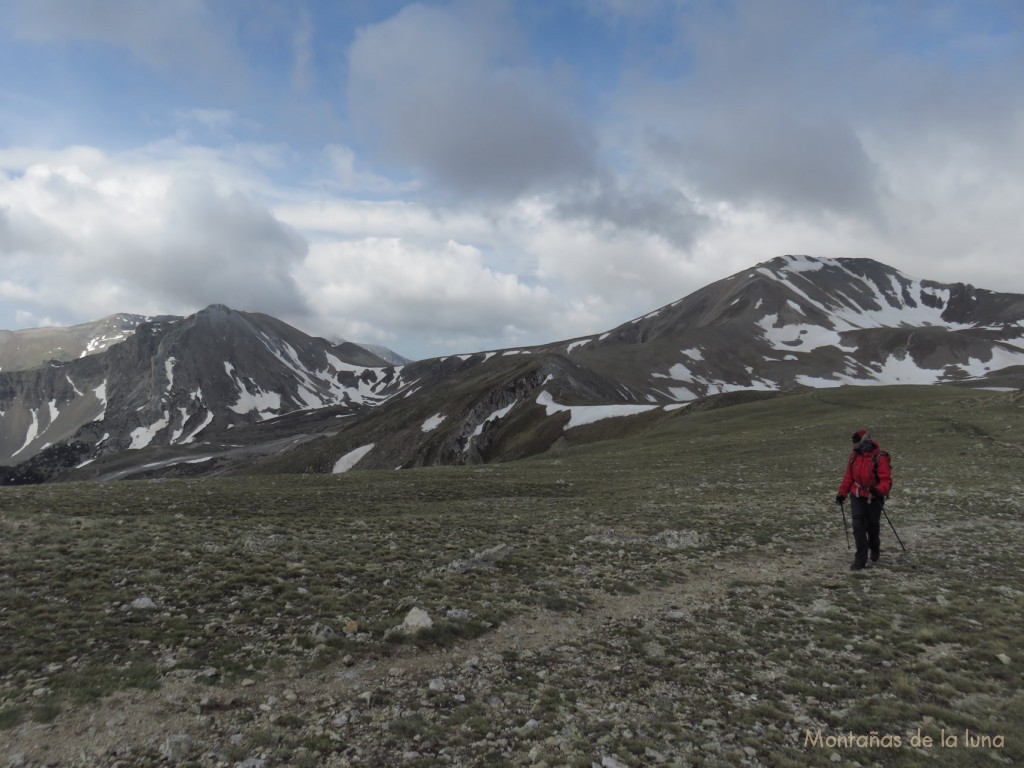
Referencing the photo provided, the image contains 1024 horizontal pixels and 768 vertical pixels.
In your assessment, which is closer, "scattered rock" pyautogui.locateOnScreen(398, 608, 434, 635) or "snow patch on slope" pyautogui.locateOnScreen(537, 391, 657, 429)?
"scattered rock" pyautogui.locateOnScreen(398, 608, 434, 635)

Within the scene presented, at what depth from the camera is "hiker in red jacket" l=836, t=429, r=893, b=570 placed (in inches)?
686

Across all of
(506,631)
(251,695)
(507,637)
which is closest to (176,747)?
(251,695)

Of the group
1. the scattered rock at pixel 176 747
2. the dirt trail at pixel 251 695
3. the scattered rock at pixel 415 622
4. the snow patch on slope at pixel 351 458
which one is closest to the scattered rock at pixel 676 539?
the dirt trail at pixel 251 695

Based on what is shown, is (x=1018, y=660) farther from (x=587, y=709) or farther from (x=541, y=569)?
(x=541, y=569)

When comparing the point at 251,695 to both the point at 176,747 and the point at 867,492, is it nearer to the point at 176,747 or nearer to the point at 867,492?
the point at 176,747

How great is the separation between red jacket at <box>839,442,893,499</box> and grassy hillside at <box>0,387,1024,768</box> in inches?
94.4

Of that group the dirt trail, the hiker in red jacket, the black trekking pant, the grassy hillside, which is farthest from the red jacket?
the dirt trail

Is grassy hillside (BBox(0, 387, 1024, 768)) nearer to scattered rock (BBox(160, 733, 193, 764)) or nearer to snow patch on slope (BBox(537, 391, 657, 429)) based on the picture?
scattered rock (BBox(160, 733, 193, 764))

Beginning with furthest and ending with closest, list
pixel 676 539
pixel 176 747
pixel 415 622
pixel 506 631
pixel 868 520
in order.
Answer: pixel 676 539
pixel 868 520
pixel 506 631
pixel 415 622
pixel 176 747

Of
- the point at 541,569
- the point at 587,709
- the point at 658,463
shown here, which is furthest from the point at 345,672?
the point at 658,463

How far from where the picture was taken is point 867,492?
17.8m

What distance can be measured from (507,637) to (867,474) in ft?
43.4

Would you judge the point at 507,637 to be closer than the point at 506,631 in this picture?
Yes

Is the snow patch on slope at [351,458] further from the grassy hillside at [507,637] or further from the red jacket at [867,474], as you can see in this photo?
the red jacket at [867,474]
